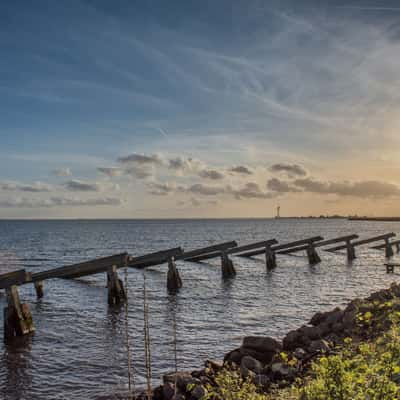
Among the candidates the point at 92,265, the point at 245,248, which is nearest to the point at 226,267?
the point at 245,248

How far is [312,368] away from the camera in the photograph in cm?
703

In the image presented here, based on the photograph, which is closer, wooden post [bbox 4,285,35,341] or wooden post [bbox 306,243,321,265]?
wooden post [bbox 4,285,35,341]

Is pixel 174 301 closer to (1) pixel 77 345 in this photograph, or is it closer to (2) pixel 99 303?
(2) pixel 99 303

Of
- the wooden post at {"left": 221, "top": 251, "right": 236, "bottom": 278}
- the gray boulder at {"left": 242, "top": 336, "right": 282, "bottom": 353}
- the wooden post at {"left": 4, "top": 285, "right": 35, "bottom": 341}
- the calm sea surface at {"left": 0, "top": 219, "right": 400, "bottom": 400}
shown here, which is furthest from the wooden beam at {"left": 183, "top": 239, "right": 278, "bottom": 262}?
the gray boulder at {"left": 242, "top": 336, "right": 282, "bottom": 353}

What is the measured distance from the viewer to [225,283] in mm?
24172

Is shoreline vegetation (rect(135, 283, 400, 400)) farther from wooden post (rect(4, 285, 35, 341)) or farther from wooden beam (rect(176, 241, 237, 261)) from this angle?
wooden beam (rect(176, 241, 237, 261))

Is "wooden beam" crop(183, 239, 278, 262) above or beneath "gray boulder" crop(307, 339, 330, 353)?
above

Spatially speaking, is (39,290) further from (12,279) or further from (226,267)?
(226,267)

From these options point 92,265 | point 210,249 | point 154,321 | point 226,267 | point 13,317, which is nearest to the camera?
point 13,317

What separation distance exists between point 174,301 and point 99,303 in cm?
357

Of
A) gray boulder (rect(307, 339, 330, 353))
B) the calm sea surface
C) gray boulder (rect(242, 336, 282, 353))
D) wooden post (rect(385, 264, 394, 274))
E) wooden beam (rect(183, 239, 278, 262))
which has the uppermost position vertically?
wooden beam (rect(183, 239, 278, 262))

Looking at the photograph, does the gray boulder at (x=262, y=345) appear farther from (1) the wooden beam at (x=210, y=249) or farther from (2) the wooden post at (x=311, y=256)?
(2) the wooden post at (x=311, y=256)

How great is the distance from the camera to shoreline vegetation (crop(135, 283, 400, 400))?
15.2ft

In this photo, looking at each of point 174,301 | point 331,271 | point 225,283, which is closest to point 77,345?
point 174,301
